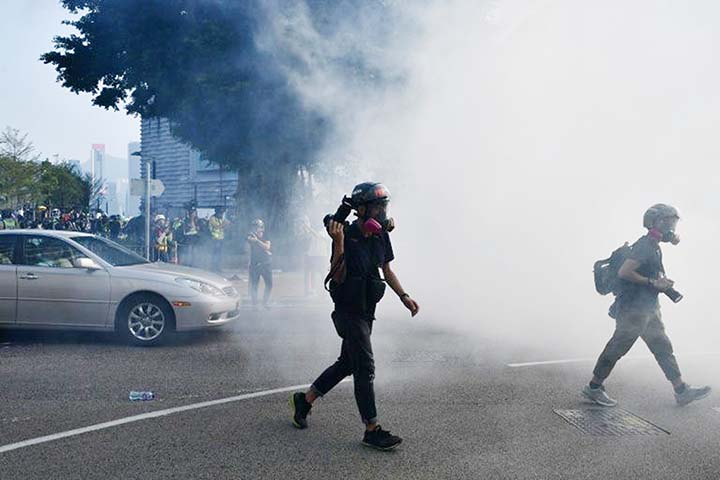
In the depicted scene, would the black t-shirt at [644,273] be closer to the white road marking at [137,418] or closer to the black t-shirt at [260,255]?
the white road marking at [137,418]

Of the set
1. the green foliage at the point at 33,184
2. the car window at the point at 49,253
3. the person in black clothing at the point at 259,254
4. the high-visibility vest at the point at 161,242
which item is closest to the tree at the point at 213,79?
the high-visibility vest at the point at 161,242

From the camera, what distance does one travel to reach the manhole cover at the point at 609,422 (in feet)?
14.5

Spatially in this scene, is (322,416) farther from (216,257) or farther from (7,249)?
(216,257)

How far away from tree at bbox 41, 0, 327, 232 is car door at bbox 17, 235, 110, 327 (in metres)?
7.23

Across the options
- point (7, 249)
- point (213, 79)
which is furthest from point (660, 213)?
point (213, 79)

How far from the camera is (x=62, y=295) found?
281 inches

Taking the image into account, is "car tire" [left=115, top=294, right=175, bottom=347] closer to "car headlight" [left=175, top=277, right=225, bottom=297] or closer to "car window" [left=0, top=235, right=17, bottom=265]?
"car headlight" [left=175, top=277, right=225, bottom=297]

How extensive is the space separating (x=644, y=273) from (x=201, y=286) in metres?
4.63

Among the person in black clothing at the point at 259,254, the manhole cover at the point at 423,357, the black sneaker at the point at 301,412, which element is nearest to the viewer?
the black sneaker at the point at 301,412

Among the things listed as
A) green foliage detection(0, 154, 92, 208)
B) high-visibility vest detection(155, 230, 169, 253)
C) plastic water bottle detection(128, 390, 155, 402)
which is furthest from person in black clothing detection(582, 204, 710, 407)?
green foliage detection(0, 154, 92, 208)

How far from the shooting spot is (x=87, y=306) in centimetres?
713

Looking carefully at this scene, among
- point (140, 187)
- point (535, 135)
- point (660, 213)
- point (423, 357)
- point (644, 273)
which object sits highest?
point (535, 135)

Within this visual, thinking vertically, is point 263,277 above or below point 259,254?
below

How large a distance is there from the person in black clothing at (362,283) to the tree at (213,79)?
9615 mm
